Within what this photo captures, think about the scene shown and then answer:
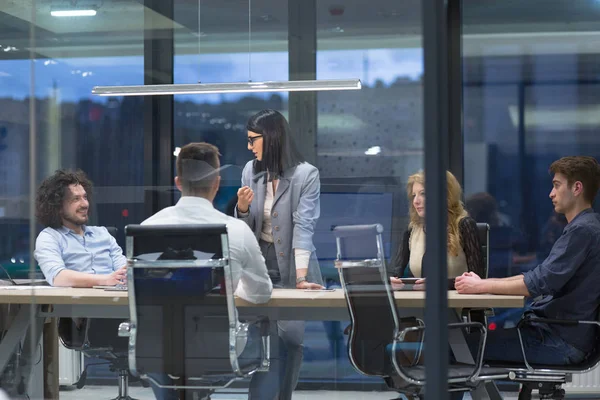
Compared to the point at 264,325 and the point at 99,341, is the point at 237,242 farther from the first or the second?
the point at 99,341

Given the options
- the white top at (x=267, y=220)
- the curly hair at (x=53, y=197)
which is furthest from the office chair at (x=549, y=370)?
the curly hair at (x=53, y=197)

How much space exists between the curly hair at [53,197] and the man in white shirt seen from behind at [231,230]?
0.60 m

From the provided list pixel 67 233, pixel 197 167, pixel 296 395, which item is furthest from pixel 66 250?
pixel 296 395

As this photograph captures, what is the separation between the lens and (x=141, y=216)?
3.87 meters

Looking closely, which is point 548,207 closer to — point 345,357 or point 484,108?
point 484,108

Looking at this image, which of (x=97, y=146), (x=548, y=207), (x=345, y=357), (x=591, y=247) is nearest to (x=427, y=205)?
(x=345, y=357)

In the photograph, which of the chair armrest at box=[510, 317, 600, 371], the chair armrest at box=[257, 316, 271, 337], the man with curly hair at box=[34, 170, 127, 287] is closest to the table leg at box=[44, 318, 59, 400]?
the man with curly hair at box=[34, 170, 127, 287]

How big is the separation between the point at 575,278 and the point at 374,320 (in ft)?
3.92

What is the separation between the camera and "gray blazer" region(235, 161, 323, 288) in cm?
399

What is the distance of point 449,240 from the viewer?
396cm

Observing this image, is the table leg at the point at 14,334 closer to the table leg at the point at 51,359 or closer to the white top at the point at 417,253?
the table leg at the point at 51,359

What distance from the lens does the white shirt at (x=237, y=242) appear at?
12.0 feet

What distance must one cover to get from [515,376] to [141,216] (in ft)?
6.79

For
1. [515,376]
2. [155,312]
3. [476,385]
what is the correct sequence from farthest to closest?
[515,376], [476,385], [155,312]
